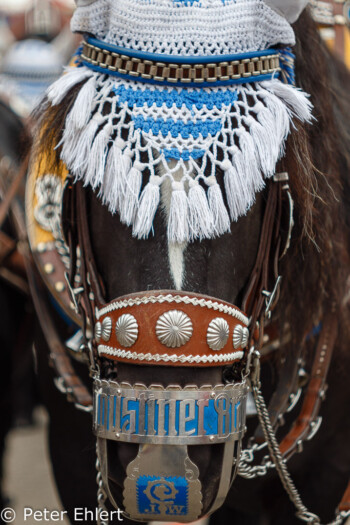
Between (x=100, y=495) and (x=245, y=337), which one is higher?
(x=245, y=337)

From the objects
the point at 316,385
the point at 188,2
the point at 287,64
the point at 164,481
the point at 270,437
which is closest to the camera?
the point at 164,481

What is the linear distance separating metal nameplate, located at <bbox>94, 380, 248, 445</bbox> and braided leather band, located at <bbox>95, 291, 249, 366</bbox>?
2.0 inches

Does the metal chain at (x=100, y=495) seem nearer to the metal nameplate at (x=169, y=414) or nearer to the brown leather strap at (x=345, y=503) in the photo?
the metal nameplate at (x=169, y=414)

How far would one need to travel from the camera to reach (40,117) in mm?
1653

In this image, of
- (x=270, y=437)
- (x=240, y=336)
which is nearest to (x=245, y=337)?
(x=240, y=336)

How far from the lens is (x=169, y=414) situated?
1340 millimetres

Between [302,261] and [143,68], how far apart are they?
597mm

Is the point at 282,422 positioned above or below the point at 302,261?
below

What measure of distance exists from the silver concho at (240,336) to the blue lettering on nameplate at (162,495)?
0.85 ft

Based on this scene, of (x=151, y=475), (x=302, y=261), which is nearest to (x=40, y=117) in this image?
(x=302, y=261)

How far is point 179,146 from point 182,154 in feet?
0.05

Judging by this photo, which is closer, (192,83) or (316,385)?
(192,83)

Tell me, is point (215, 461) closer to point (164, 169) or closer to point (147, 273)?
point (147, 273)

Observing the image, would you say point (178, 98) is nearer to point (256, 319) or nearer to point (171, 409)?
point (256, 319)
